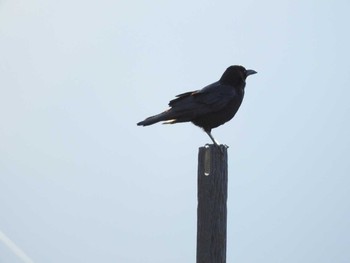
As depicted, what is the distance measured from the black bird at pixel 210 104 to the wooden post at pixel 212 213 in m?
2.42

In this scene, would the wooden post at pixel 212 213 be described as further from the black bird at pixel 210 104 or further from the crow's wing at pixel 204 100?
the crow's wing at pixel 204 100

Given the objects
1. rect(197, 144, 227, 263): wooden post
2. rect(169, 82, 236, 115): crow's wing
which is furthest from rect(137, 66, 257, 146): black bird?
rect(197, 144, 227, 263): wooden post

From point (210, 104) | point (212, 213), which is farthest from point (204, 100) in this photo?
point (212, 213)

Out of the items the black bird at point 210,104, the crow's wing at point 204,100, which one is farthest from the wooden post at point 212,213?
the crow's wing at point 204,100

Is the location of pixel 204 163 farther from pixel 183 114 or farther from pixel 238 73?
pixel 238 73

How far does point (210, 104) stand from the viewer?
8750 mm

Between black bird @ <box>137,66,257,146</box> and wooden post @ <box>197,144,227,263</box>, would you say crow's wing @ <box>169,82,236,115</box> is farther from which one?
wooden post @ <box>197,144,227,263</box>

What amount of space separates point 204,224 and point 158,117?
10.0ft

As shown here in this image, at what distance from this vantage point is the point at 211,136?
340 inches

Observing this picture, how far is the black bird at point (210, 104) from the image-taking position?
27.3 feet

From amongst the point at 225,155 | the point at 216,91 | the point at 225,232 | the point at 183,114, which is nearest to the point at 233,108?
the point at 216,91

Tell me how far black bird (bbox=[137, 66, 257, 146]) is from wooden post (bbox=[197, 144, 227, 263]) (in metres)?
2.42

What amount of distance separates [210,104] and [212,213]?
387 centimetres

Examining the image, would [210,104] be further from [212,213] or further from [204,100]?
[212,213]
